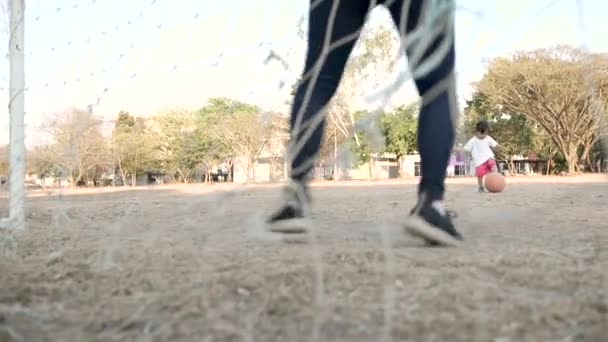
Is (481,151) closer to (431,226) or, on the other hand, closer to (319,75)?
(319,75)

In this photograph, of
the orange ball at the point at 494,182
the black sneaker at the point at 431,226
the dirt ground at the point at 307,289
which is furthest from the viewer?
the orange ball at the point at 494,182

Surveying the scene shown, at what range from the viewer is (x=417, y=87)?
1.88 meters

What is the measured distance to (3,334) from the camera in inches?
38.2

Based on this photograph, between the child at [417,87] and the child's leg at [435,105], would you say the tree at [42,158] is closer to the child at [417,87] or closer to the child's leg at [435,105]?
the child at [417,87]

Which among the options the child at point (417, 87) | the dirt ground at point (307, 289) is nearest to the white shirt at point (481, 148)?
the dirt ground at point (307, 289)

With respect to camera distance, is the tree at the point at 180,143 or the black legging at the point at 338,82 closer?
the black legging at the point at 338,82

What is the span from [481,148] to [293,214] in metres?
6.11

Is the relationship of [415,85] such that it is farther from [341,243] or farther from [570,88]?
[570,88]

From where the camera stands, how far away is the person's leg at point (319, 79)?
1.93 m

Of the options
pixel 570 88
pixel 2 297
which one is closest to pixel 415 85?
pixel 2 297

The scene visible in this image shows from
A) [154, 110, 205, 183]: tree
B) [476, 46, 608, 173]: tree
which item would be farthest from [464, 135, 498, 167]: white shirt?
[476, 46, 608, 173]: tree

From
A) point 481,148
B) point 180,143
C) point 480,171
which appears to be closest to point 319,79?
point 481,148

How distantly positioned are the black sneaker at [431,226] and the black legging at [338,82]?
42 mm

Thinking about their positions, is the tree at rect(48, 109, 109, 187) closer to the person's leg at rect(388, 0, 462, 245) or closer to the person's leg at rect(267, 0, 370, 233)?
the person's leg at rect(267, 0, 370, 233)
